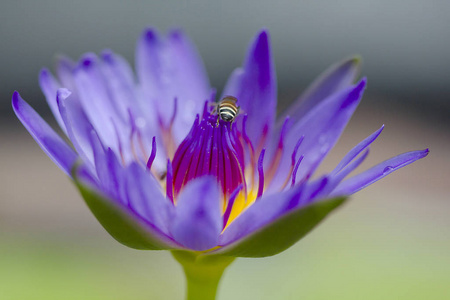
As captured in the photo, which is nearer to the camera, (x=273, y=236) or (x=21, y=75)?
(x=273, y=236)

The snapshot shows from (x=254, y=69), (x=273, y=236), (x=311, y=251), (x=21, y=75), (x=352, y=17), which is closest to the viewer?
(x=273, y=236)

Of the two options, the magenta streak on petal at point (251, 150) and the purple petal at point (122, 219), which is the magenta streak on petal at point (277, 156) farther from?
the purple petal at point (122, 219)

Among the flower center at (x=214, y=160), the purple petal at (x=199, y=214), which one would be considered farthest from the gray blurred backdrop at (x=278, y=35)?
the purple petal at (x=199, y=214)

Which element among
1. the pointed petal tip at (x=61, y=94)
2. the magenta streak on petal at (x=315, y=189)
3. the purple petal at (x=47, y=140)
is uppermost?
the pointed petal tip at (x=61, y=94)

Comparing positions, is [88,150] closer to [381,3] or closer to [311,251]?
[311,251]

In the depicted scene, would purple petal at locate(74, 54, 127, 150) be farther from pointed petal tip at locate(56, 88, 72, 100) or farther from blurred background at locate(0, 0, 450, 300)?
blurred background at locate(0, 0, 450, 300)

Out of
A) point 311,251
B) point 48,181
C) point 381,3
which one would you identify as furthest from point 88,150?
point 381,3

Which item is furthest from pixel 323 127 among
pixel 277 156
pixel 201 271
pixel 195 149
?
pixel 201 271
